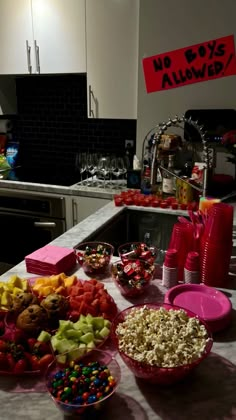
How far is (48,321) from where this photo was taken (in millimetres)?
926

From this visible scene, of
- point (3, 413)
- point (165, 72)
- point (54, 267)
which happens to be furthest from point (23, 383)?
point (165, 72)

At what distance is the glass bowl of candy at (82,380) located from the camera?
0.69m

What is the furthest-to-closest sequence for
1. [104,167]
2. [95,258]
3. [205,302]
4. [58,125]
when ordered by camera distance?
[58,125] < [104,167] < [95,258] < [205,302]

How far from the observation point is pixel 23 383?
0.79 metres

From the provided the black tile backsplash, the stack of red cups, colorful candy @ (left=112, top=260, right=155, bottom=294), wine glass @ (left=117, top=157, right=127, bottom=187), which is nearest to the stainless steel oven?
wine glass @ (left=117, top=157, right=127, bottom=187)

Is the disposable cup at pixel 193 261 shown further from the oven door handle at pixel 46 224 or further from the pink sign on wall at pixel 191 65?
the oven door handle at pixel 46 224

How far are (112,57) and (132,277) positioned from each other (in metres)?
1.73

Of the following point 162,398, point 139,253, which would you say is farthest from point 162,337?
point 139,253

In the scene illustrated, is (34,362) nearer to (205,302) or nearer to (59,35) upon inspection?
(205,302)

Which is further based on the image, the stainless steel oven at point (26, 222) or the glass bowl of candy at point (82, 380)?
the stainless steel oven at point (26, 222)

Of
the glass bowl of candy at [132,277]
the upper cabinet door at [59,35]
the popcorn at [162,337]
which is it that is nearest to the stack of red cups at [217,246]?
the glass bowl of candy at [132,277]

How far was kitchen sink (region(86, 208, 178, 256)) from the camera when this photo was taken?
198 cm

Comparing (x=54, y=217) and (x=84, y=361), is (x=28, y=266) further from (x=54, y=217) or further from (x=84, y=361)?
(x=54, y=217)

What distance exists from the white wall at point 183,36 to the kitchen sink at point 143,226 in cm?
68
